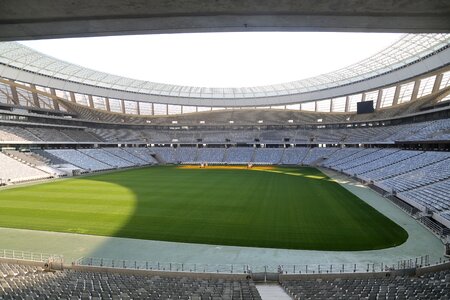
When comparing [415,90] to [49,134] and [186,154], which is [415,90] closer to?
[186,154]

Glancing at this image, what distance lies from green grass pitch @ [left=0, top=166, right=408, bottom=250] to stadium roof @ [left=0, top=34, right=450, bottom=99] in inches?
820

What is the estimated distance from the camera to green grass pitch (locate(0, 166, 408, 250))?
60.0 feet

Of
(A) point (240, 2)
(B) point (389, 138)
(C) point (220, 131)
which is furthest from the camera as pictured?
(C) point (220, 131)

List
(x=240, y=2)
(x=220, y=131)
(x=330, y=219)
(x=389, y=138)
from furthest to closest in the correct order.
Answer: (x=220, y=131), (x=389, y=138), (x=330, y=219), (x=240, y=2)

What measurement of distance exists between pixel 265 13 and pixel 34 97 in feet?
210

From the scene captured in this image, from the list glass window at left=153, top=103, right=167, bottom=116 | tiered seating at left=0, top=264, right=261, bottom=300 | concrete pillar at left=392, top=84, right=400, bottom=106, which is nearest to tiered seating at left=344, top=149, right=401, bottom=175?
concrete pillar at left=392, top=84, right=400, bottom=106

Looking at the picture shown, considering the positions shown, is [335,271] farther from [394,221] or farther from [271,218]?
[394,221]

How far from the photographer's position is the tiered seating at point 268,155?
6919cm

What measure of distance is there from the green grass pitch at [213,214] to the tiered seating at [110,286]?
5779 mm

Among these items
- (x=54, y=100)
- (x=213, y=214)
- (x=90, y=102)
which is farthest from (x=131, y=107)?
(x=213, y=214)

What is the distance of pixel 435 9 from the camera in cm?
618

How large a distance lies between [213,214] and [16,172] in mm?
31702

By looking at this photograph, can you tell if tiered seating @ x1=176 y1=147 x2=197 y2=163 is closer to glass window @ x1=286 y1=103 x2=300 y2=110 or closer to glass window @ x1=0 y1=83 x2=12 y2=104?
glass window @ x1=286 y1=103 x2=300 y2=110

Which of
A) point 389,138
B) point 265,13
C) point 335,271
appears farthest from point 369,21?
point 389,138
